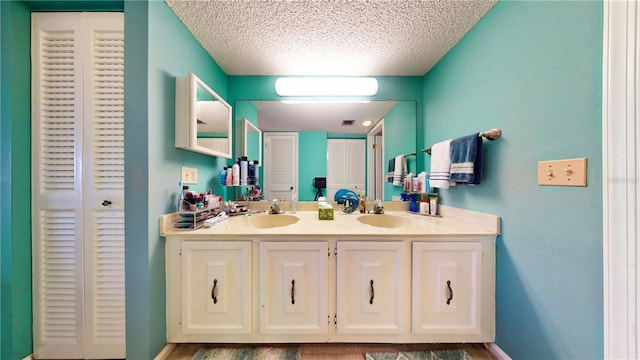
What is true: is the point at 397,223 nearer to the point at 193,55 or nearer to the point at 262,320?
the point at 262,320

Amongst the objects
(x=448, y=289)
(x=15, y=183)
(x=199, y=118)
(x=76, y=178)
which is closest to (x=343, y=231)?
(x=448, y=289)

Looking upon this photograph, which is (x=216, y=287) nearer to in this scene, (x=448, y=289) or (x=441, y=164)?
(x=448, y=289)

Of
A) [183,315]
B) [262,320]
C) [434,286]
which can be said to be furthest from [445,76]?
[183,315]

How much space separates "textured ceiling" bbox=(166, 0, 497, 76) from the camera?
1.15 meters

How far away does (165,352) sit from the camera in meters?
1.14

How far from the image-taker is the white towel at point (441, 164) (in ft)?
4.51

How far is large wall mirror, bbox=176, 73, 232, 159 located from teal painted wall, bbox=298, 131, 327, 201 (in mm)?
617

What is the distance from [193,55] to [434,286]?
6.72 ft

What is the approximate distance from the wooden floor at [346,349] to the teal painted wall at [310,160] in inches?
41.6

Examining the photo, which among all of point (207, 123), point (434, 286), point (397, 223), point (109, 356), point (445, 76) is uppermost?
point (445, 76)

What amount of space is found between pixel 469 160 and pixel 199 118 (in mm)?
1623

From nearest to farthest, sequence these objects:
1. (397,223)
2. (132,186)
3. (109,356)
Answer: (132,186), (109,356), (397,223)

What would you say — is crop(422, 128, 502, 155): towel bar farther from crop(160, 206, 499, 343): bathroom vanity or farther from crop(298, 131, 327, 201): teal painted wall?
crop(298, 131, 327, 201): teal painted wall

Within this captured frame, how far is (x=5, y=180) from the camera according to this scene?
107 cm
